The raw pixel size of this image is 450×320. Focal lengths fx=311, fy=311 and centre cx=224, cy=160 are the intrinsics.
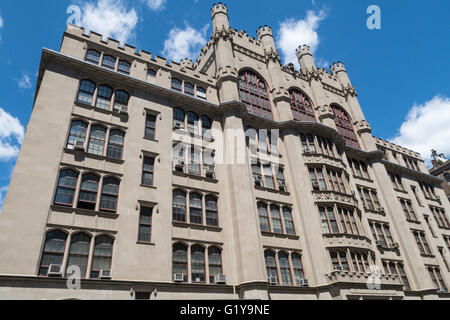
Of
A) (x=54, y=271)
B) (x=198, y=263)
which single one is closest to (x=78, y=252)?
(x=54, y=271)

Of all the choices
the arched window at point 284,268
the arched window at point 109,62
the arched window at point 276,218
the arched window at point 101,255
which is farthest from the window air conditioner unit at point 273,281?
the arched window at point 109,62

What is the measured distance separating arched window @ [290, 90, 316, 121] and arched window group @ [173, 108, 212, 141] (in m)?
12.4

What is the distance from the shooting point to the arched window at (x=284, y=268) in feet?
80.0

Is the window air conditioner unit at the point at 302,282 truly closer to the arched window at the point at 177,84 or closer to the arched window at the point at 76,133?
the arched window at the point at 76,133

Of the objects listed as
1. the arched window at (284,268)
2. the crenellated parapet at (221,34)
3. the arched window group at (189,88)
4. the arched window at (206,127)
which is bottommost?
the arched window at (284,268)

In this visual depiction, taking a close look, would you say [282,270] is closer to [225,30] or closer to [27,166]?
[27,166]

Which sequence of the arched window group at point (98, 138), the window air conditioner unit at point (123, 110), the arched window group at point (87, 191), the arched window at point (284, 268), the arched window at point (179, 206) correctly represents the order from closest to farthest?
the arched window group at point (87, 191)
the arched window group at point (98, 138)
the arched window at point (179, 206)
the arched window at point (284, 268)
the window air conditioner unit at point (123, 110)

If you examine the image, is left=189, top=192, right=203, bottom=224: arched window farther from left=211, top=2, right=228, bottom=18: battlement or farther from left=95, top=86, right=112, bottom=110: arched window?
left=211, top=2, right=228, bottom=18: battlement

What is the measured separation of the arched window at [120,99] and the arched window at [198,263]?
1261 cm

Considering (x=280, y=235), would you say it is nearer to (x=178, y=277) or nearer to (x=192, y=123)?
(x=178, y=277)

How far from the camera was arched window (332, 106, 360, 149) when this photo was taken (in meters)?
40.5

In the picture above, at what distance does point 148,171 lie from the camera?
23.4m

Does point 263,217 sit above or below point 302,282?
above

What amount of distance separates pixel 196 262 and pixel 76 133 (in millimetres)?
12482
